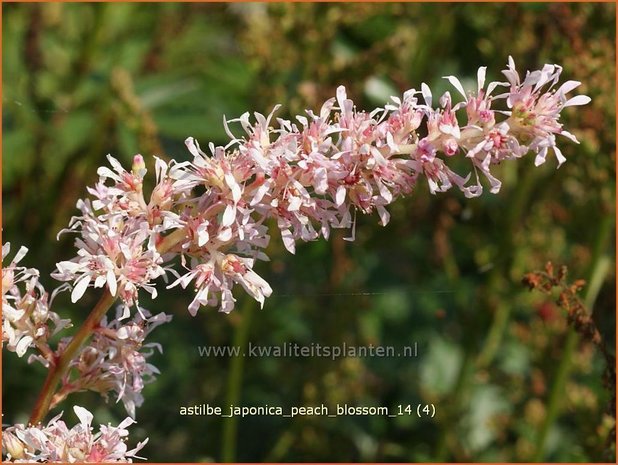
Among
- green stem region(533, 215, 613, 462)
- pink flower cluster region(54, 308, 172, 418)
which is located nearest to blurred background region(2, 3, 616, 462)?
green stem region(533, 215, 613, 462)

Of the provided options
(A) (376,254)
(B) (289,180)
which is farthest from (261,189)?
(A) (376,254)

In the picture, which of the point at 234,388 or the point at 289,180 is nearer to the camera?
the point at 289,180

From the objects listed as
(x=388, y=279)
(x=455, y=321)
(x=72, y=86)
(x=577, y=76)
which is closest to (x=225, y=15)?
(x=72, y=86)

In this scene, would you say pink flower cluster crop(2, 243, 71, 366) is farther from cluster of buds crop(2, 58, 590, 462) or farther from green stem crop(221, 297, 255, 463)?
green stem crop(221, 297, 255, 463)

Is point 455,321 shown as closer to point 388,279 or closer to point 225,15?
point 388,279

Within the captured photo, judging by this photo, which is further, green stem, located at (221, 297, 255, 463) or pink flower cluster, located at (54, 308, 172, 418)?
green stem, located at (221, 297, 255, 463)

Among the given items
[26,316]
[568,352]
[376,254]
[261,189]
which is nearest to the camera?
[261,189]

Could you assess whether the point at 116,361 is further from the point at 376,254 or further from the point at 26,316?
the point at 376,254

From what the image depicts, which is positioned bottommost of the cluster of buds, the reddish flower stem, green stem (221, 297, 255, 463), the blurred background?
the reddish flower stem
